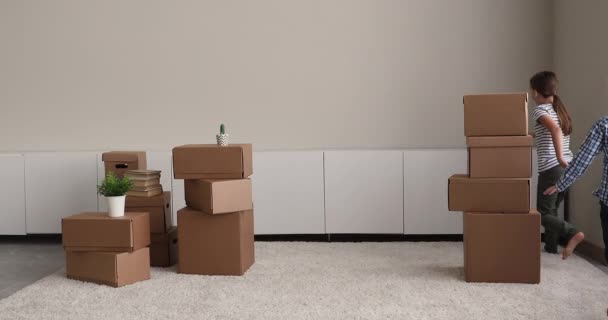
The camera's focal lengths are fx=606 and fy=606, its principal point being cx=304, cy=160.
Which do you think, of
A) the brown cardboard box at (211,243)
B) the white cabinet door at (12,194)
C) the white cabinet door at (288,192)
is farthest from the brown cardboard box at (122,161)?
the white cabinet door at (12,194)

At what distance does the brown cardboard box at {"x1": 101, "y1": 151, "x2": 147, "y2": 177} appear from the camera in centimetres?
380

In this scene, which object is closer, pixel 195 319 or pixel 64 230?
pixel 195 319

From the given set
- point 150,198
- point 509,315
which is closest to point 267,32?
point 150,198

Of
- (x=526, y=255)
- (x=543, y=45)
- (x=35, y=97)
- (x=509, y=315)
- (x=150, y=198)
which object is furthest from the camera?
(x=35, y=97)

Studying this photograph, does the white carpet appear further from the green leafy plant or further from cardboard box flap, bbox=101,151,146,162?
cardboard box flap, bbox=101,151,146,162

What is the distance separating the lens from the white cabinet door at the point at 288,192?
14.0 feet

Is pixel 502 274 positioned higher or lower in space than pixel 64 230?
lower

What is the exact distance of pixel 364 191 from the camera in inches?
168

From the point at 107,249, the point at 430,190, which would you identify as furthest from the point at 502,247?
the point at 107,249

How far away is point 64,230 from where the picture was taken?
324 cm

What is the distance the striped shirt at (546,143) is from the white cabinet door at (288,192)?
1.45 metres

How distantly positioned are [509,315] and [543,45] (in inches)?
98.9

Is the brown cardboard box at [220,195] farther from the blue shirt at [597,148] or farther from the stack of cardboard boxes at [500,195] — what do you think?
the blue shirt at [597,148]

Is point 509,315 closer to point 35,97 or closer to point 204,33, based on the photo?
point 204,33
